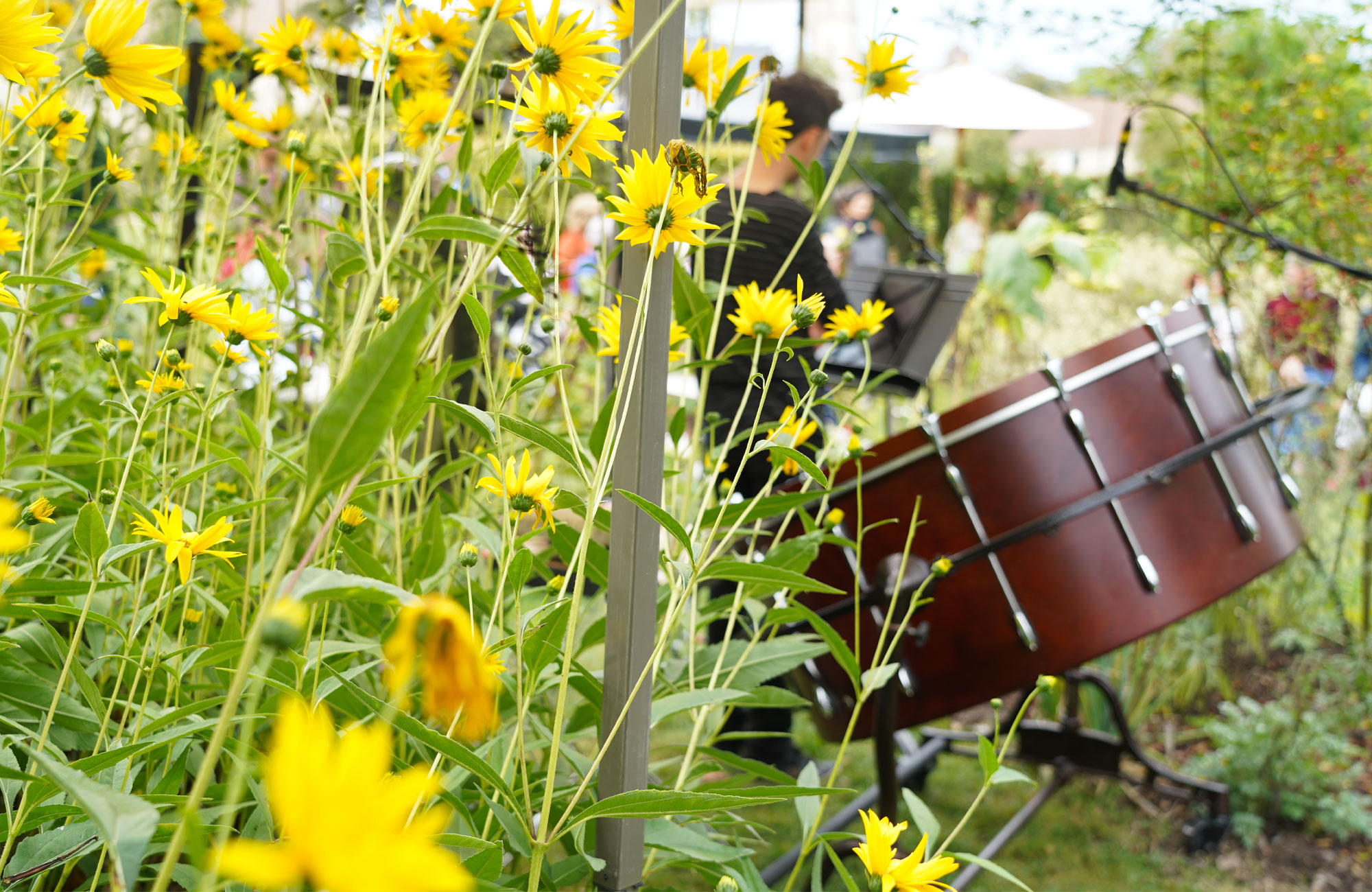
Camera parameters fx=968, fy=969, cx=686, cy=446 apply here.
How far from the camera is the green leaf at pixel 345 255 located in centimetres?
65

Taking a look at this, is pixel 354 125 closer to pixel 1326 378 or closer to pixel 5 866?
pixel 5 866

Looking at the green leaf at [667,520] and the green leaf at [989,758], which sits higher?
the green leaf at [667,520]

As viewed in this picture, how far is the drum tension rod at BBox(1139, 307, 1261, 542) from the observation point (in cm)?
169

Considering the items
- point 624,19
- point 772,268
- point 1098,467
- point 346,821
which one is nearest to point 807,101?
point 772,268

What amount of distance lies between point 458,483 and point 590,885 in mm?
685

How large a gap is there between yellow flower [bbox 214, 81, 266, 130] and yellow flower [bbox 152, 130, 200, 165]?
0.19ft

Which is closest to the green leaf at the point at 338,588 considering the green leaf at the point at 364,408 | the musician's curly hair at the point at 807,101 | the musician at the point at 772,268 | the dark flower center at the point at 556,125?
the green leaf at the point at 364,408

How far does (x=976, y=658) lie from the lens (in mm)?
1611

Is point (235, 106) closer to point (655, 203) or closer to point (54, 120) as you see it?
point (54, 120)

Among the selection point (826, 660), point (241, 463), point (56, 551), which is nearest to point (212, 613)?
point (56, 551)

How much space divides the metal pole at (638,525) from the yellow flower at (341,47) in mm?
565

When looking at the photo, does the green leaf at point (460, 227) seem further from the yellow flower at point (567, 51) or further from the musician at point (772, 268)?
the musician at point (772, 268)

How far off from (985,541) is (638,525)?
3.78ft

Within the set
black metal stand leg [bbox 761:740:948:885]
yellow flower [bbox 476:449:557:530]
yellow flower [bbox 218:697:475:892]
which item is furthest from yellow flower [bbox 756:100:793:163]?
black metal stand leg [bbox 761:740:948:885]
